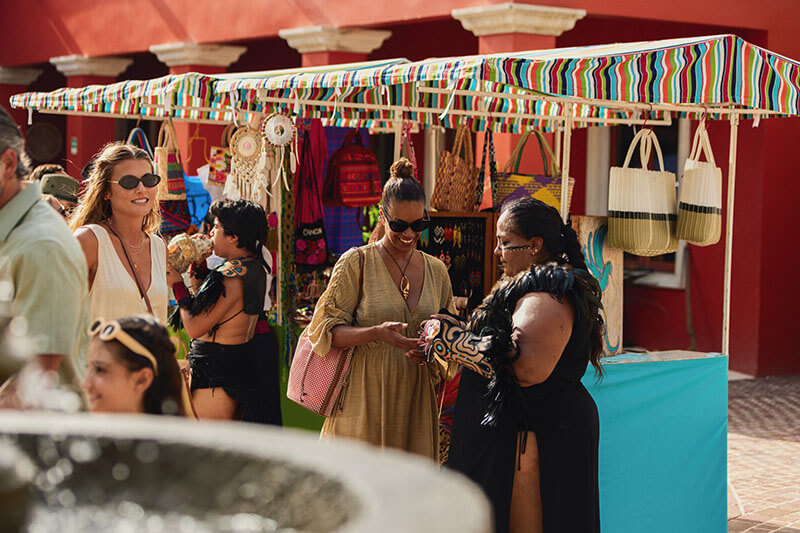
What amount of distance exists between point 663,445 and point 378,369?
1557 mm

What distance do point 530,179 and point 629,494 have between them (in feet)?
6.36

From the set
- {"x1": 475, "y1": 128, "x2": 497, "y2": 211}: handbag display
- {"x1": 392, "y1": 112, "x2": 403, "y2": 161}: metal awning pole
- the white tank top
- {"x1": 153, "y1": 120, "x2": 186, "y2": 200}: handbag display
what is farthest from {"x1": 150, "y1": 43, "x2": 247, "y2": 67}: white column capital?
the white tank top

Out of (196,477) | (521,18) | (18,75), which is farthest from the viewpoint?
(18,75)

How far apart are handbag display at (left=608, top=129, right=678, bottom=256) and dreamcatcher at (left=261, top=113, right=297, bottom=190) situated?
2081 mm

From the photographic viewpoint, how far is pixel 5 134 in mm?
2314

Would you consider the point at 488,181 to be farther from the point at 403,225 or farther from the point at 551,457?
the point at 551,457

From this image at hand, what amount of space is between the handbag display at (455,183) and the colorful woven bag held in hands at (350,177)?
2.08 ft

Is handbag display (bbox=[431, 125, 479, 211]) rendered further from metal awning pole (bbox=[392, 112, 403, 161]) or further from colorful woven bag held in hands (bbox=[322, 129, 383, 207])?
colorful woven bag held in hands (bbox=[322, 129, 383, 207])

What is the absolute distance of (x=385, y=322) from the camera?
4391 mm

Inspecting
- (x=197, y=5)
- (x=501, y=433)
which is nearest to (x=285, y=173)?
(x=501, y=433)

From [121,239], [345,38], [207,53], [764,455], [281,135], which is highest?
Result: [207,53]

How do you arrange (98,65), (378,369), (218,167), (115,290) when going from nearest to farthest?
(115,290)
(378,369)
(218,167)
(98,65)

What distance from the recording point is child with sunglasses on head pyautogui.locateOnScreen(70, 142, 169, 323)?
4.08 m

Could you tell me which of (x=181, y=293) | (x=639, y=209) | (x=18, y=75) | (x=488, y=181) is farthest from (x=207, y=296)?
(x=18, y=75)
